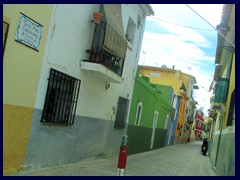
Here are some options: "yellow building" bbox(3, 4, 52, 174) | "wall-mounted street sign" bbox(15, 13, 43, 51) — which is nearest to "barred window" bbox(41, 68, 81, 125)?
"yellow building" bbox(3, 4, 52, 174)

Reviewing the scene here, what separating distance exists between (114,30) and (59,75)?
1.32 metres

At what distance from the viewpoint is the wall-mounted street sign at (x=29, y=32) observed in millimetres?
5656

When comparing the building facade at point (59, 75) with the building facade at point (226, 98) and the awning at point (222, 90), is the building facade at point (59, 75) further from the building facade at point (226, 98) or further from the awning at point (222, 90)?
the awning at point (222, 90)

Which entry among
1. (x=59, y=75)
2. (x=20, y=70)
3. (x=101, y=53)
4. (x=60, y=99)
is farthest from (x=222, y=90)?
(x=20, y=70)

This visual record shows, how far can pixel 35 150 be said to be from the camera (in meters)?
6.62

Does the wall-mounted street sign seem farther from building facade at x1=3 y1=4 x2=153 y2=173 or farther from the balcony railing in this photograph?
the balcony railing

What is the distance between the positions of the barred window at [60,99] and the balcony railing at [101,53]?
629 millimetres

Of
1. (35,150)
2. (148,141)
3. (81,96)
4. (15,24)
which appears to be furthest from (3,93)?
(148,141)

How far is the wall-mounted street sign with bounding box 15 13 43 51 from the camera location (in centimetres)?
566

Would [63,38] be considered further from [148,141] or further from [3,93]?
[148,141]

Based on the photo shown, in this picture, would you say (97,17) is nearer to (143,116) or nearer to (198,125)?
(143,116)

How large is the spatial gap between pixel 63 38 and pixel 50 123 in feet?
5.28

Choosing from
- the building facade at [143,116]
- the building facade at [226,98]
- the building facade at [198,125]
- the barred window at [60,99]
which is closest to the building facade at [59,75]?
the barred window at [60,99]

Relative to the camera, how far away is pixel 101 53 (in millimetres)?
7254
